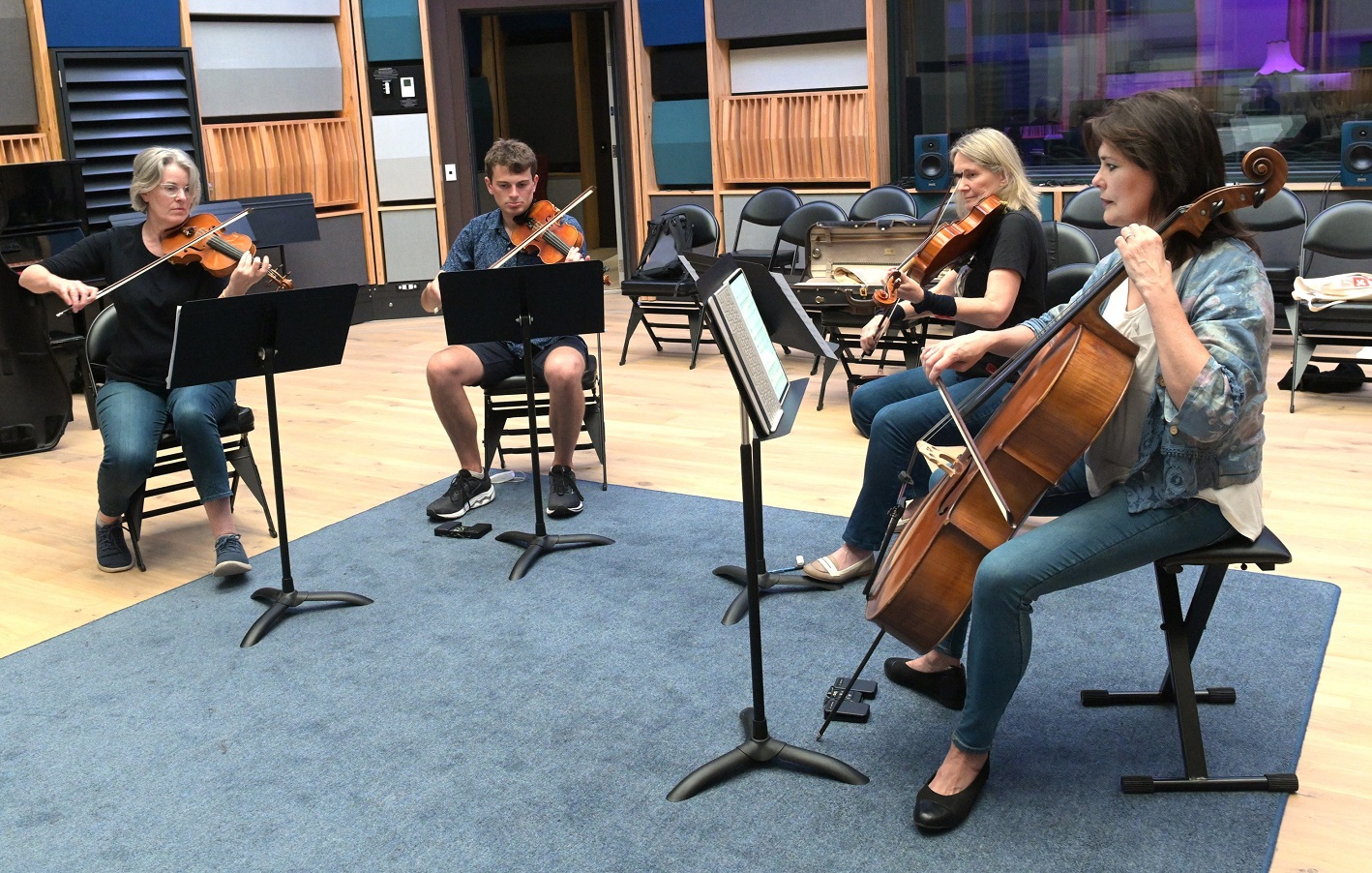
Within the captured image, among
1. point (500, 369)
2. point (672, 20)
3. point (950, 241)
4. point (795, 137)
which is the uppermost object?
point (672, 20)

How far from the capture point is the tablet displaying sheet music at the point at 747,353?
2.24 m

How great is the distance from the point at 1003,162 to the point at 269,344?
6.99ft

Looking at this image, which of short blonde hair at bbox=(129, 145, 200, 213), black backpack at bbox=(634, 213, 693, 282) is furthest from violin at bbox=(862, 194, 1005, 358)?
black backpack at bbox=(634, 213, 693, 282)

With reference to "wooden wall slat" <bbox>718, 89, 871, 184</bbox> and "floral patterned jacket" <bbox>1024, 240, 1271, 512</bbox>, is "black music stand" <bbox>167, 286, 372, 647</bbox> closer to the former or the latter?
"floral patterned jacket" <bbox>1024, 240, 1271, 512</bbox>

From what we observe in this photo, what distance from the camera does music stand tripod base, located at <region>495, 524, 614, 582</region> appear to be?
3748mm

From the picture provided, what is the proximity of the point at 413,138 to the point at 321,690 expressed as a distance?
19.9 ft

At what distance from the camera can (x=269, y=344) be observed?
334cm

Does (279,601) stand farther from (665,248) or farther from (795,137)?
(795,137)

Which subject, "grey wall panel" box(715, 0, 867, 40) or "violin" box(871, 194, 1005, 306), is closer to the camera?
"violin" box(871, 194, 1005, 306)

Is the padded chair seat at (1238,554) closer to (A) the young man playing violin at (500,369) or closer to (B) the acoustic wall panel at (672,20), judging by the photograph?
(A) the young man playing violin at (500,369)

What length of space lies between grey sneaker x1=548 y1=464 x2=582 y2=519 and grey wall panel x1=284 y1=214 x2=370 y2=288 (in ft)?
14.1

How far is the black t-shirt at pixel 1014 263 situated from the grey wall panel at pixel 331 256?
5534 mm

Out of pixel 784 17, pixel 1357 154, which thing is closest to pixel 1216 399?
pixel 1357 154

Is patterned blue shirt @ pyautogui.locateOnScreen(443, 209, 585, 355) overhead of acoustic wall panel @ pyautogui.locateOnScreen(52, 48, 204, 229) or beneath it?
beneath
